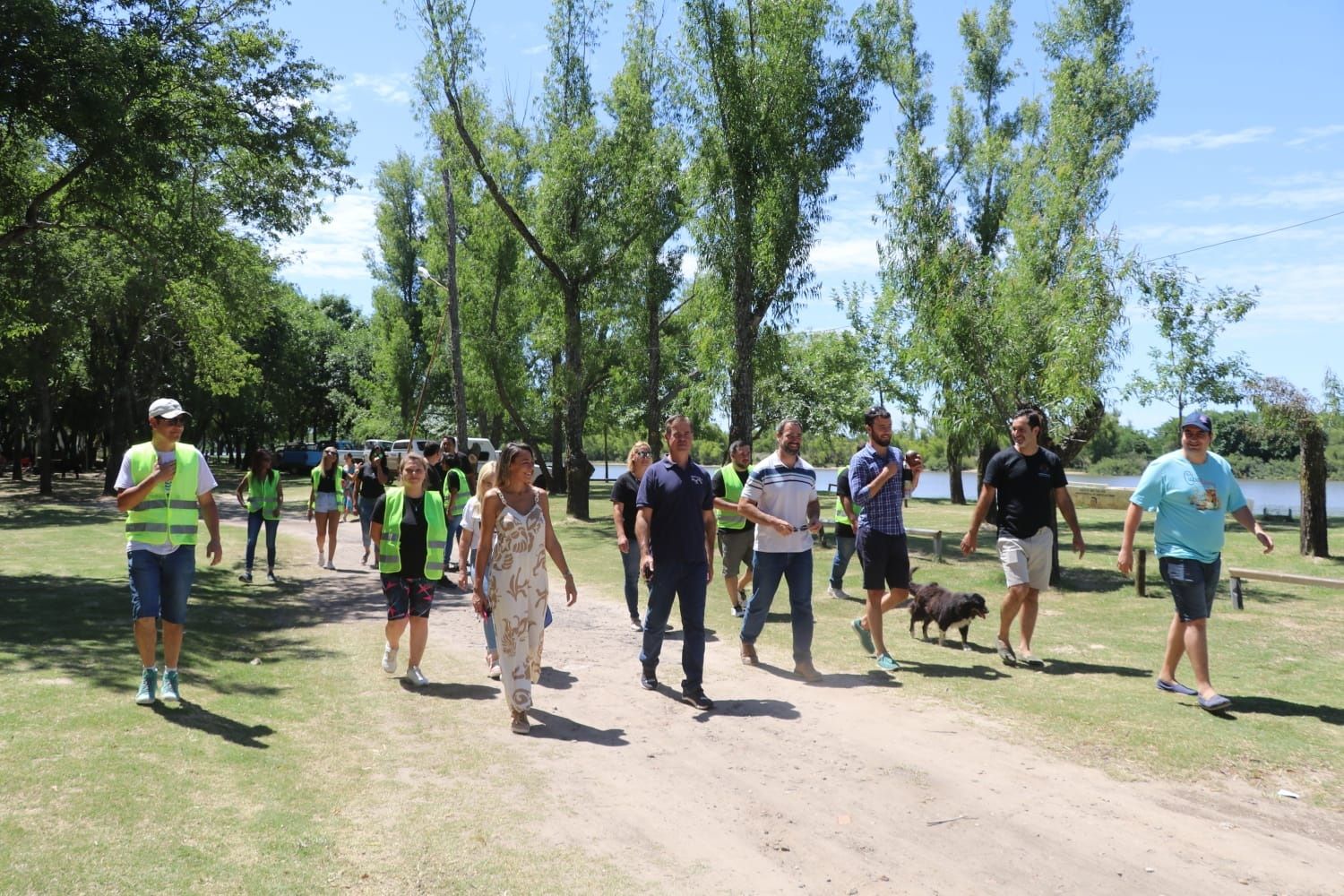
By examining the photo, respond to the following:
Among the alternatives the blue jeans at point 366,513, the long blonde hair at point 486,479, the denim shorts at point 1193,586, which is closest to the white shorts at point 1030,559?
the denim shorts at point 1193,586

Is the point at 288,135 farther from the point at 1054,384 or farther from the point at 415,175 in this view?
the point at 415,175

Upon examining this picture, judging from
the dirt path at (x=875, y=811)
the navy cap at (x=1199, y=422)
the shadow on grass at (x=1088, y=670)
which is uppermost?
the navy cap at (x=1199, y=422)

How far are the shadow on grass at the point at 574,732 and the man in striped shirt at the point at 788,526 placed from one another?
6.43ft

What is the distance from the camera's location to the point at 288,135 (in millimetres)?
14773

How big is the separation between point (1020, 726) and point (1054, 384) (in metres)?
8.62

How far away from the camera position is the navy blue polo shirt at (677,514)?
6.92 m

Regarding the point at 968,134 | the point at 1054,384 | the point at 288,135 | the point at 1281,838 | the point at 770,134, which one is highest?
the point at 968,134

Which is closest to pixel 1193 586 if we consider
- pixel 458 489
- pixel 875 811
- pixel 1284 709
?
pixel 1284 709

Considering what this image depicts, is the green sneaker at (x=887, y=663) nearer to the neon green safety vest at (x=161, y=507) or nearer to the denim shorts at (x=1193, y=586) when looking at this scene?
the denim shorts at (x=1193, y=586)

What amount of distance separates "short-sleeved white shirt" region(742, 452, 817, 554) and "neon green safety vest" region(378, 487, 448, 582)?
2.42 meters

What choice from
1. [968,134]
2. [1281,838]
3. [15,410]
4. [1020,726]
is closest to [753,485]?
[1020,726]

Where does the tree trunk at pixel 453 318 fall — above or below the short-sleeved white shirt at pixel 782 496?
above

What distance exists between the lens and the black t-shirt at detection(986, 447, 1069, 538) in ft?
25.1

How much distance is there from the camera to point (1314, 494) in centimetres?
1712
